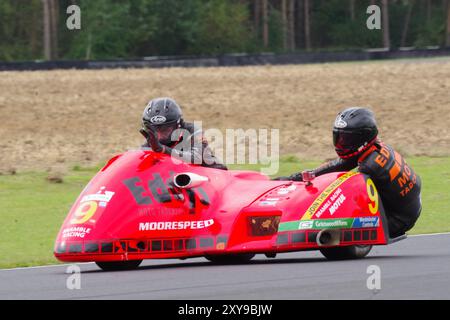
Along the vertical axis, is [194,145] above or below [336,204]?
above

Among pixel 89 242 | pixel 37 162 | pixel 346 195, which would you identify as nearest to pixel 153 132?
pixel 89 242

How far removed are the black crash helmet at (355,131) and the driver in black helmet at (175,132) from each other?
1110 millimetres

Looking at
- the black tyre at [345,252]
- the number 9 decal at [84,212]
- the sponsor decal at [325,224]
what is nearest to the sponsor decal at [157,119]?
the number 9 decal at [84,212]

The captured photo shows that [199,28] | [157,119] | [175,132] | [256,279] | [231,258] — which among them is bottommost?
[231,258]

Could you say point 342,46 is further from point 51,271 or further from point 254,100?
point 51,271

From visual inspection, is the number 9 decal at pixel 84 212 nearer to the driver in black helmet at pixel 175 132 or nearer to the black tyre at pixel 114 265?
the black tyre at pixel 114 265

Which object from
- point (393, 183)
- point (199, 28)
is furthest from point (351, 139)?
point (199, 28)

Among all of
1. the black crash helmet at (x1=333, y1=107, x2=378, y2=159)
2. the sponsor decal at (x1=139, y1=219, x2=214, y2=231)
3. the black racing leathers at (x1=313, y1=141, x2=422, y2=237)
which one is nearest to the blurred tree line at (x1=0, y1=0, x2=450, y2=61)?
the black crash helmet at (x1=333, y1=107, x2=378, y2=159)

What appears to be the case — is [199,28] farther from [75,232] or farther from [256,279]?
[256,279]

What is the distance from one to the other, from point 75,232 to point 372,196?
254 centimetres

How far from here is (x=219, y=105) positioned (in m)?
28.5

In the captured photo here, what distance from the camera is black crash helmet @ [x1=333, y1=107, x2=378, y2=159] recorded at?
33.5 feet

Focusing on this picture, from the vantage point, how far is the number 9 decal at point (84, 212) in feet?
30.7

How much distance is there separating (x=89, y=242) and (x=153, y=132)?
110cm
